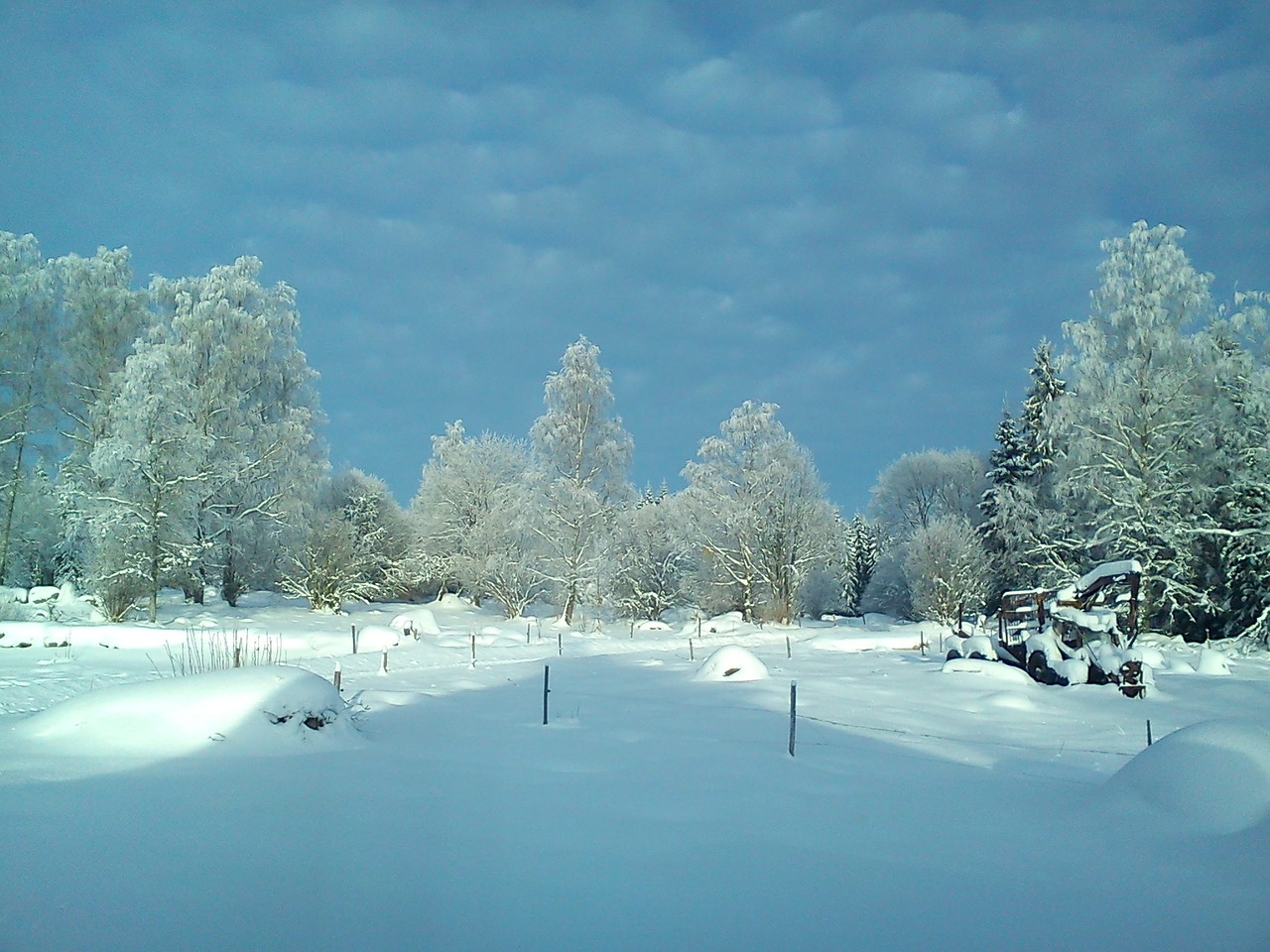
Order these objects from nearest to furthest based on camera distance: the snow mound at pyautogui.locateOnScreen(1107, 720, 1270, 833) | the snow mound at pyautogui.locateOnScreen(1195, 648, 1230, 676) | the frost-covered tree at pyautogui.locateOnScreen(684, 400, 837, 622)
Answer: the snow mound at pyautogui.locateOnScreen(1107, 720, 1270, 833), the snow mound at pyautogui.locateOnScreen(1195, 648, 1230, 676), the frost-covered tree at pyautogui.locateOnScreen(684, 400, 837, 622)

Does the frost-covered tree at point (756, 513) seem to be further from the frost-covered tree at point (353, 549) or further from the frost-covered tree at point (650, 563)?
the frost-covered tree at point (353, 549)

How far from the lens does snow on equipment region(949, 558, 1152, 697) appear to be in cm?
1756

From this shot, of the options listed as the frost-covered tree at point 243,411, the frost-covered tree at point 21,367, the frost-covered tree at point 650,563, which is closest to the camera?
the frost-covered tree at point 21,367

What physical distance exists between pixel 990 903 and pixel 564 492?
3010 centimetres

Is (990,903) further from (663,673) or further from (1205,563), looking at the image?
(1205,563)

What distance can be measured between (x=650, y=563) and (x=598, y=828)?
38.2 metres

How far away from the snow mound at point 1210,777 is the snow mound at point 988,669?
1140 cm

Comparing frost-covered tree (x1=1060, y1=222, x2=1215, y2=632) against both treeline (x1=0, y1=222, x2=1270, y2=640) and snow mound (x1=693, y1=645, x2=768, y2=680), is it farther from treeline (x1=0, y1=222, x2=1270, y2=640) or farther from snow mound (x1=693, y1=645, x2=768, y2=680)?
snow mound (x1=693, y1=645, x2=768, y2=680)

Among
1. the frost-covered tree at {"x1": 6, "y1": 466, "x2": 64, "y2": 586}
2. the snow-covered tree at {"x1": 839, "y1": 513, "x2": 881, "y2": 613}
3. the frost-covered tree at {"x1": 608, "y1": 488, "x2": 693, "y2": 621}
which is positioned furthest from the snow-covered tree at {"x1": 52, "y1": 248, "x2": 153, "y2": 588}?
the snow-covered tree at {"x1": 839, "y1": 513, "x2": 881, "y2": 613}

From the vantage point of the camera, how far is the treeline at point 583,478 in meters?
26.0

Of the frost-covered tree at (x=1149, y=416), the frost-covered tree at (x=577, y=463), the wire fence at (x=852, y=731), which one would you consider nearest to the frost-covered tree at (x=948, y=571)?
the frost-covered tree at (x=1149, y=416)

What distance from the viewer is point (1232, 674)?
1947cm

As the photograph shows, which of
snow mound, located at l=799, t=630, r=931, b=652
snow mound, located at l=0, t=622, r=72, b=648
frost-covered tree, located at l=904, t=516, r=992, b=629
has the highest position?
frost-covered tree, located at l=904, t=516, r=992, b=629

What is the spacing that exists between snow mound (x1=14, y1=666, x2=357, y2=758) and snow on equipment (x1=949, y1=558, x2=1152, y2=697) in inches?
624
